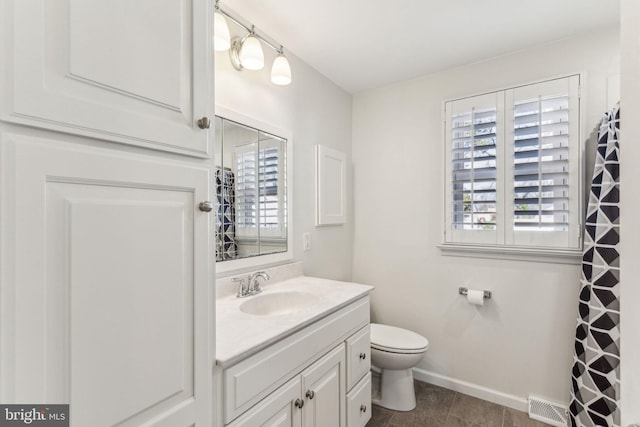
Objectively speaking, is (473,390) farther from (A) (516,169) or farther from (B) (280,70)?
(B) (280,70)

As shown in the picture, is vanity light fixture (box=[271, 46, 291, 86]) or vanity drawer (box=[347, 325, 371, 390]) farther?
vanity light fixture (box=[271, 46, 291, 86])

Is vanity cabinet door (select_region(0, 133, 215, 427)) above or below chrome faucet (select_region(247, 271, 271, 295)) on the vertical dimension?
above

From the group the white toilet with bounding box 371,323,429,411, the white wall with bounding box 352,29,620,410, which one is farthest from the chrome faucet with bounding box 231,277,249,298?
the white wall with bounding box 352,29,620,410

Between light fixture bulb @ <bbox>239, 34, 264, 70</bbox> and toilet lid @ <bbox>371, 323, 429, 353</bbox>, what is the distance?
1.87 m

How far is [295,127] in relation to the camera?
2033 mm

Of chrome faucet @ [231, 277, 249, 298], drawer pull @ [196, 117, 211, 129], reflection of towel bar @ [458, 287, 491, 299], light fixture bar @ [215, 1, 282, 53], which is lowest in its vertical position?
reflection of towel bar @ [458, 287, 491, 299]

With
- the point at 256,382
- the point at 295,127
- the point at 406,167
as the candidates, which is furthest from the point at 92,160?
the point at 406,167

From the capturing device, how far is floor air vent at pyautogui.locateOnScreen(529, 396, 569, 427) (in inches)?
71.5

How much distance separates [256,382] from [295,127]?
1.56m

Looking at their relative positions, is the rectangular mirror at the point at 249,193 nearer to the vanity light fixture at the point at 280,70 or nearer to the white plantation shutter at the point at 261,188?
the white plantation shutter at the point at 261,188

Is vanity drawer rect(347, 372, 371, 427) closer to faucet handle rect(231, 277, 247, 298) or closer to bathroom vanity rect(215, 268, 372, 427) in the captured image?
bathroom vanity rect(215, 268, 372, 427)

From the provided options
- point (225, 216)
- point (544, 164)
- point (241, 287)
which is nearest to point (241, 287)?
point (241, 287)

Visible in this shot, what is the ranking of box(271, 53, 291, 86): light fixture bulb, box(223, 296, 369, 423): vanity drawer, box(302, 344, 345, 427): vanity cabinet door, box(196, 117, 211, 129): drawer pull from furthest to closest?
box(271, 53, 291, 86): light fixture bulb, box(302, 344, 345, 427): vanity cabinet door, box(223, 296, 369, 423): vanity drawer, box(196, 117, 211, 129): drawer pull

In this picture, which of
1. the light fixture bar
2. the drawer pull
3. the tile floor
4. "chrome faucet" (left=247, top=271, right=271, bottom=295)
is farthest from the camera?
the tile floor
